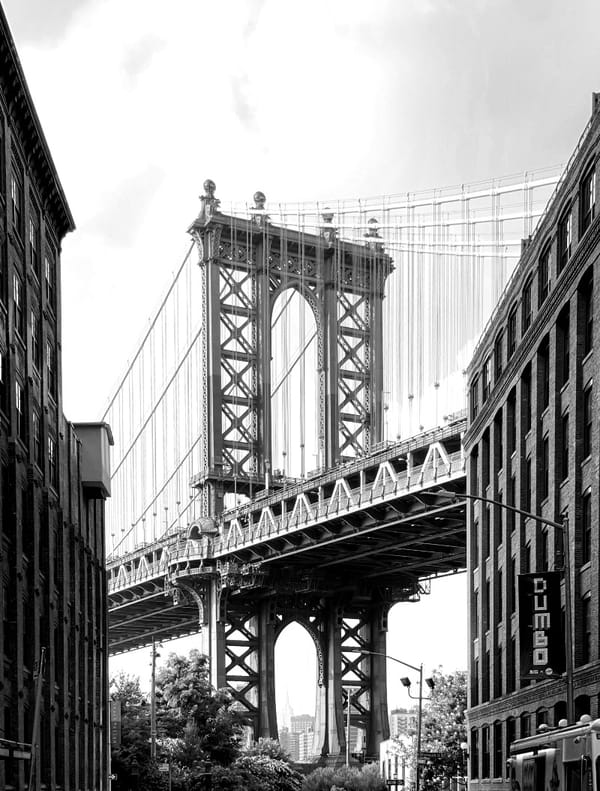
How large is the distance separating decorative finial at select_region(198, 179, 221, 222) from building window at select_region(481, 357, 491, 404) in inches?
2212

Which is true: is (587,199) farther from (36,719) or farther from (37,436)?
(36,719)

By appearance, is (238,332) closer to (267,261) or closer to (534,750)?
(267,261)

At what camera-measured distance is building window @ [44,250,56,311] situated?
2496 inches

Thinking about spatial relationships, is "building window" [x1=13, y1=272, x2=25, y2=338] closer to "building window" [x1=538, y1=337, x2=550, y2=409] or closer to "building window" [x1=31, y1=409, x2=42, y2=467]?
"building window" [x1=31, y1=409, x2=42, y2=467]

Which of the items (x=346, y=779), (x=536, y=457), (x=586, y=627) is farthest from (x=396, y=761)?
(x=586, y=627)

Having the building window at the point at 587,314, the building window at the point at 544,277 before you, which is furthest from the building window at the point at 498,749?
the building window at the point at 587,314

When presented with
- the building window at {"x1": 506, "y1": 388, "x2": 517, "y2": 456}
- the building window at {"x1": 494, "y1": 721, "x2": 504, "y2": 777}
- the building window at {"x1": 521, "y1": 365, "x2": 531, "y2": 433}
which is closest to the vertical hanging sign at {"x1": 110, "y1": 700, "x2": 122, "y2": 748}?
the building window at {"x1": 494, "y1": 721, "x2": 504, "y2": 777}

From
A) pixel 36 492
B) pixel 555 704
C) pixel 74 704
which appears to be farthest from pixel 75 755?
pixel 555 704

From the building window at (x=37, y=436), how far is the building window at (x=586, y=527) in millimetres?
21680

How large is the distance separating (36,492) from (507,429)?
16.8 m

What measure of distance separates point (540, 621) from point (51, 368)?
28.7 metres

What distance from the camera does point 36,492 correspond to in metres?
54.2

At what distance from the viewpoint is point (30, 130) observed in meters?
55.6

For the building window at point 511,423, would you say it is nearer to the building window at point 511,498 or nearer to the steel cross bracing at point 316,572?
the building window at point 511,498
